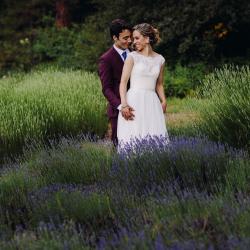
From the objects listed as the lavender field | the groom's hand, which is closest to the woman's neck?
the groom's hand

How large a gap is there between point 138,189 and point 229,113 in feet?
7.23

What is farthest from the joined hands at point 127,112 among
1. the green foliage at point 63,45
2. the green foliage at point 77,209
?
the green foliage at point 63,45

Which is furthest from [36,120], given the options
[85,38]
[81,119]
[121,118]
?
[85,38]

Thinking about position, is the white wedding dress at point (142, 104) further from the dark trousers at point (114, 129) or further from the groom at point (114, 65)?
the dark trousers at point (114, 129)

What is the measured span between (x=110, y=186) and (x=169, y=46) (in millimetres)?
11913

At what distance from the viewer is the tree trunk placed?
71.2 feet

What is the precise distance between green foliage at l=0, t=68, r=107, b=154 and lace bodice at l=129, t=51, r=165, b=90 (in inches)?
66.1

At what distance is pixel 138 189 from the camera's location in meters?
4.96

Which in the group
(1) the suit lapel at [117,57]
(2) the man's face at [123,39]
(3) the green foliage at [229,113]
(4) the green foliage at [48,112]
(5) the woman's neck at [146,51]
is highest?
(2) the man's face at [123,39]

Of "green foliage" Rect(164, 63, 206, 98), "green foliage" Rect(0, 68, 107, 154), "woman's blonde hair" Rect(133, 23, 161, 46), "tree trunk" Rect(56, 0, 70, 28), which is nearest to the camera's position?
"woman's blonde hair" Rect(133, 23, 161, 46)

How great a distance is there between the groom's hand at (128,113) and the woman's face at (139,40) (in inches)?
23.4

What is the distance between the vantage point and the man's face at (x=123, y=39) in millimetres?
6641

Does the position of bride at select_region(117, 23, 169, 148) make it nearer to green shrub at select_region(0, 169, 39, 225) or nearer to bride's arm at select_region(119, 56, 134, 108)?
bride's arm at select_region(119, 56, 134, 108)

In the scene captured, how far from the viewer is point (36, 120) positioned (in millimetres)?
8922
